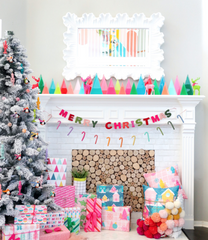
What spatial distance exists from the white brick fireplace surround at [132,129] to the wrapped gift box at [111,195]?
1.11ft

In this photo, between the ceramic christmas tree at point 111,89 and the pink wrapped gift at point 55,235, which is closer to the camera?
the pink wrapped gift at point 55,235

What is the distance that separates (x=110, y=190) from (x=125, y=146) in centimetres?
54

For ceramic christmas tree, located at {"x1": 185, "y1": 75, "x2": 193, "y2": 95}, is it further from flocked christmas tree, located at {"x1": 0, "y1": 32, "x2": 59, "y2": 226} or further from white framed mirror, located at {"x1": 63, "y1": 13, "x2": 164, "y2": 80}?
flocked christmas tree, located at {"x1": 0, "y1": 32, "x2": 59, "y2": 226}

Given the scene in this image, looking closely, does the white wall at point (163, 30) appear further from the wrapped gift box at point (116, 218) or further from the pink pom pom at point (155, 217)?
the wrapped gift box at point (116, 218)

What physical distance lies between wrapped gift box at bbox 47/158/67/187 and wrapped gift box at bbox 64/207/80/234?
279mm

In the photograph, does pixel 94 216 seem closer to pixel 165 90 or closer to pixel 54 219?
pixel 54 219

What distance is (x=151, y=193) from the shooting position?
2639 mm

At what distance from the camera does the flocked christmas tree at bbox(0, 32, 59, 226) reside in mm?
2027

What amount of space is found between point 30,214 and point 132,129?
4.93 feet

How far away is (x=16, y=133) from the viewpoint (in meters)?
2.11

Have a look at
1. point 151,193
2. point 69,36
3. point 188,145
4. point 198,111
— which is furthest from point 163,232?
point 69,36

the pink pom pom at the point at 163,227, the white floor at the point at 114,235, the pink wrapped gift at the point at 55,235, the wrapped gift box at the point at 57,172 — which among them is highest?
the wrapped gift box at the point at 57,172

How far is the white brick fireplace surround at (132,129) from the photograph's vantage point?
9.37 ft

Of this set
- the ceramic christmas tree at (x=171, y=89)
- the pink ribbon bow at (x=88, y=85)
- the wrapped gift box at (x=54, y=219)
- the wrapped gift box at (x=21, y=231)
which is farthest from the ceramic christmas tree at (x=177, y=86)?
the wrapped gift box at (x=21, y=231)
